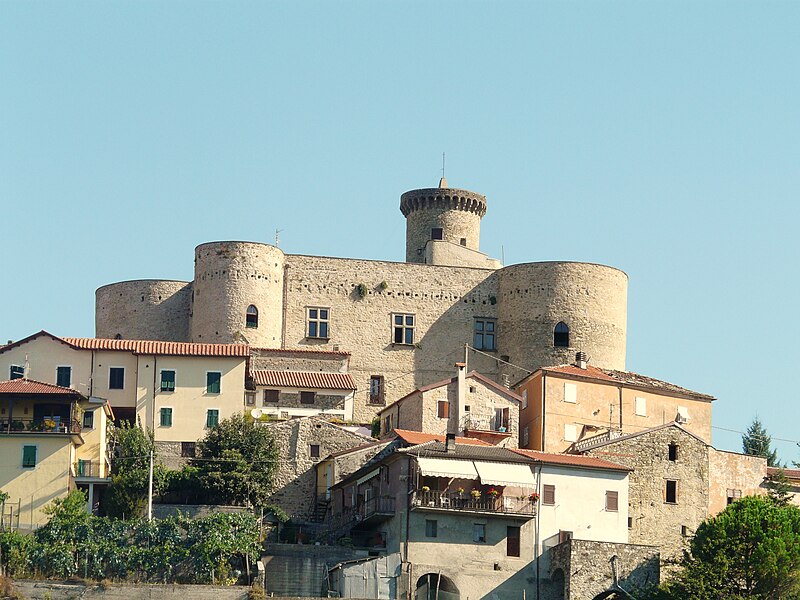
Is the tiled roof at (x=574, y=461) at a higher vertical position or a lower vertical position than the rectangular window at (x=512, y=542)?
higher

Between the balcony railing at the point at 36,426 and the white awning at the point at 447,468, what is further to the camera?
the balcony railing at the point at 36,426

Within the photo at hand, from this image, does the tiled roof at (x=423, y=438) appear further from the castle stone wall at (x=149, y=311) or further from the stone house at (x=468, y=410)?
the castle stone wall at (x=149, y=311)

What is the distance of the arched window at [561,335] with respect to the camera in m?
88.4

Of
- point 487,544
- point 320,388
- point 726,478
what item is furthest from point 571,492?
point 320,388

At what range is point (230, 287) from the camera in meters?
86.1

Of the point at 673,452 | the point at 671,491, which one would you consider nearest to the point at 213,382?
the point at 673,452

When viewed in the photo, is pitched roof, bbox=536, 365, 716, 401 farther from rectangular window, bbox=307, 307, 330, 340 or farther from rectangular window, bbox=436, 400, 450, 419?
rectangular window, bbox=307, 307, 330, 340

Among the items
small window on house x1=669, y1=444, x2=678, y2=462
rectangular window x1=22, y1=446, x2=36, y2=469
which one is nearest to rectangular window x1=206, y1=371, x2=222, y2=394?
rectangular window x1=22, y1=446, x2=36, y2=469

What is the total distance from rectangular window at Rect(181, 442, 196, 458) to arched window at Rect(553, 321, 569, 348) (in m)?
22.6

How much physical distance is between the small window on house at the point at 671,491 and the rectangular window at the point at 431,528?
1108 centimetres

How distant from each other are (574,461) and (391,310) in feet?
80.9

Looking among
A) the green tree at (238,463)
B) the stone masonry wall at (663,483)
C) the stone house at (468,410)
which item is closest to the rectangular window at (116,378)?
the green tree at (238,463)

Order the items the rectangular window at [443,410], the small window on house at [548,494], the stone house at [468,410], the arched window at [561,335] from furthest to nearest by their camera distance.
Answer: the arched window at [561,335] < the rectangular window at [443,410] < the stone house at [468,410] < the small window on house at [548,494]

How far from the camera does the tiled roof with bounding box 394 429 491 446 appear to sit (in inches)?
2736
